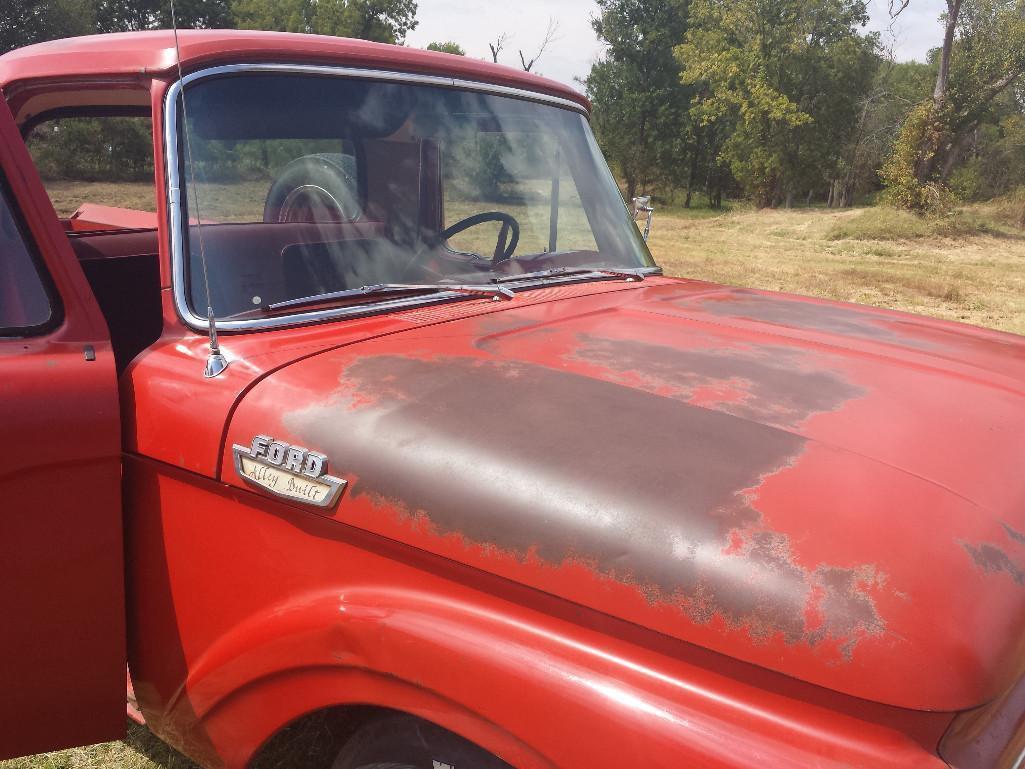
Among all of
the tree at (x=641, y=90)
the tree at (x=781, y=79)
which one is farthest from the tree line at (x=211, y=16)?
the tree at (x=781, y=79)

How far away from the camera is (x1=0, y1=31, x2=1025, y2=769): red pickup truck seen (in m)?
1.02

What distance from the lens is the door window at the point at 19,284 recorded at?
5.41 feet

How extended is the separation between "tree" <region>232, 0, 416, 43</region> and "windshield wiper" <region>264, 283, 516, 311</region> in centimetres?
3691

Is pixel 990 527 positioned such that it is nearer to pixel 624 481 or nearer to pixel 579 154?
pixel 624 481

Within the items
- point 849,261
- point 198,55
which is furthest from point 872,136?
point 198,55

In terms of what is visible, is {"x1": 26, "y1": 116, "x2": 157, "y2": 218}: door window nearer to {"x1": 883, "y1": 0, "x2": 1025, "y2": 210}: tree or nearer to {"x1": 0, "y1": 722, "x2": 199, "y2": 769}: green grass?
{"x1": 0, "y1": 722, "x2": 199, "y2": 769}: green grass

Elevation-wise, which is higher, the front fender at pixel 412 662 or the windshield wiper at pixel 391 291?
the windshield wiper at pixel 391 291

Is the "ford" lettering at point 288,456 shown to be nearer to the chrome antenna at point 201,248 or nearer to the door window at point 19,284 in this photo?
the chrome antenna at point 201,248

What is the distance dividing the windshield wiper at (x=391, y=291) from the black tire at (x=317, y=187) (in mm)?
366

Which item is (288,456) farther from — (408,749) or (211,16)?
(211,16)

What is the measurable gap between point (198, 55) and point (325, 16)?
43.8 meters

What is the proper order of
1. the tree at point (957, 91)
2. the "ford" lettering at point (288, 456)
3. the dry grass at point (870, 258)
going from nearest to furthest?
the "ford" lettering at point (288, 456), the dry grass at point (870, 258), the tree at point (957, 91)

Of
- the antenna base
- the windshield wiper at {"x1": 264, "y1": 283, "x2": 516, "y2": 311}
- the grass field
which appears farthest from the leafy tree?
the antenna base

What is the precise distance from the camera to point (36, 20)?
24141mm
